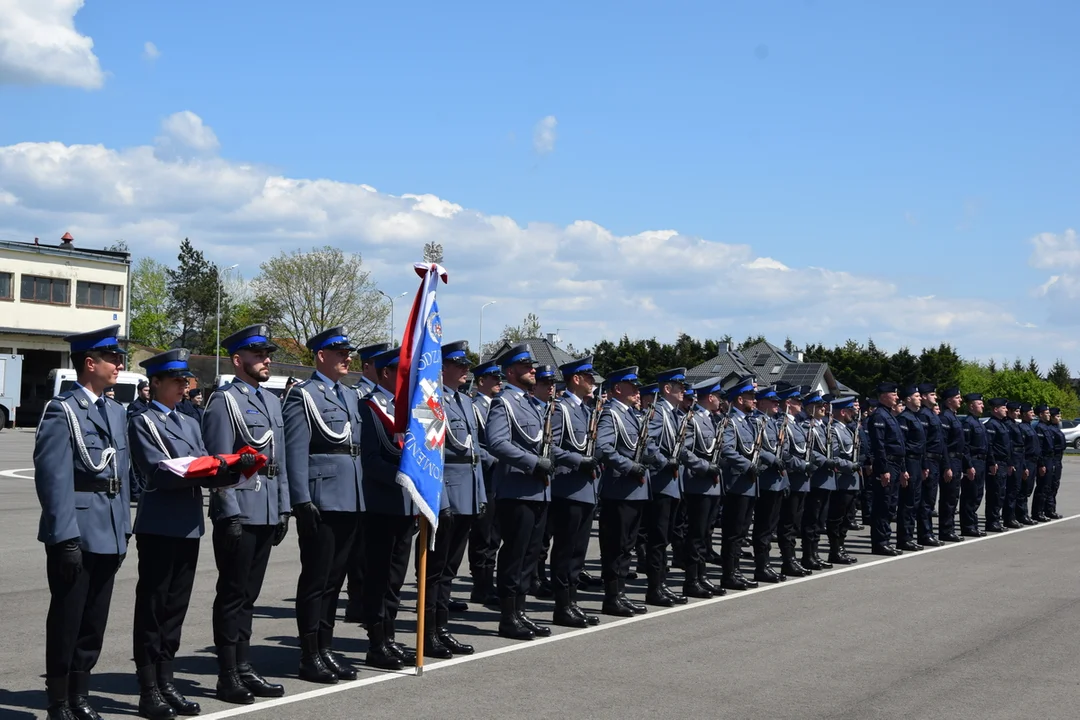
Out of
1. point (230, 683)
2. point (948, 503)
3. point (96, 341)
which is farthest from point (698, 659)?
point (948, 503)

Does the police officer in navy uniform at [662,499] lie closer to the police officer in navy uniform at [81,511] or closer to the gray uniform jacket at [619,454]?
the gray uniform jacket at [619,454]

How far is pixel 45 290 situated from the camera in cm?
5616

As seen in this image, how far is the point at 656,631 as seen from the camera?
9.27 metres

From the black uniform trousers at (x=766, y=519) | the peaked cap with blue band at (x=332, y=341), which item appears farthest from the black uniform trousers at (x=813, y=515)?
the peaked cap with blue band at (x=332, y=341)

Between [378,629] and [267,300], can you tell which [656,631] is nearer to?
[378,629]

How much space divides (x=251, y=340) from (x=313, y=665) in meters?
2.06

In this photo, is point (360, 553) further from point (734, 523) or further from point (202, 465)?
point (734, 523)

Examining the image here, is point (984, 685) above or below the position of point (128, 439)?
below

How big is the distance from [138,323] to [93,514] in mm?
89557

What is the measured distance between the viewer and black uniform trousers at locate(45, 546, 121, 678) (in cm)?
607

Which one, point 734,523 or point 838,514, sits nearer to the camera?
point 734,523

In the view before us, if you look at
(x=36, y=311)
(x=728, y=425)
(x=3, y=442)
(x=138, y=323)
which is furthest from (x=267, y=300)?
(x=728, y=425)

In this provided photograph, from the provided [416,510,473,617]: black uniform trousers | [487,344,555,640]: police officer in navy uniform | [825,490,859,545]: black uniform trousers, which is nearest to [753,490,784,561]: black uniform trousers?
[825,490,859,545]: black uniform trousers

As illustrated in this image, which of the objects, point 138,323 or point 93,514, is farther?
point 138,323
